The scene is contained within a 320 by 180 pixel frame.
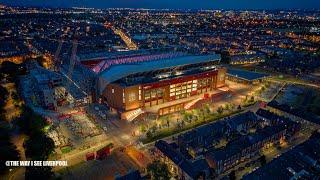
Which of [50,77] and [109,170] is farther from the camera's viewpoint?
[50,77]

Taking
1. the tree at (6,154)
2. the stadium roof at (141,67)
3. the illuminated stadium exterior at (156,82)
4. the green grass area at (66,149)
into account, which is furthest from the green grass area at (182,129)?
the tree at (6,154)

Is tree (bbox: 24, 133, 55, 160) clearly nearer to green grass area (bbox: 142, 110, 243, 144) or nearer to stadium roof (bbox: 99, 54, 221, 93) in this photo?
green grass area (bbox: 142, 110, 243, 144)

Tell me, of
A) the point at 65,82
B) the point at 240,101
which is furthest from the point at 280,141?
the point at 65,82

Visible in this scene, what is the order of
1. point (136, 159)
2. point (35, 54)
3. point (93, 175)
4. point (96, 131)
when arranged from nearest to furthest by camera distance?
point (93, 175), point (136, 159), point (96, 131), point (35, 54)

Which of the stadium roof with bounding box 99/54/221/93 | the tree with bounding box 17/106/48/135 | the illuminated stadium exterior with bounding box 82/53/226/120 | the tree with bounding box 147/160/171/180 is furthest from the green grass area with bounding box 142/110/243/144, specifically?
the tree with bounding box 17/106/48/135

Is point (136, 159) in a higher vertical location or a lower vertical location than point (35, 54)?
lower

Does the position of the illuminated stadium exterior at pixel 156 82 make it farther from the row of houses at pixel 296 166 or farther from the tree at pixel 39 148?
the row of houses at pixel 296 166

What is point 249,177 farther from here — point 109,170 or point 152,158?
point 109,170
